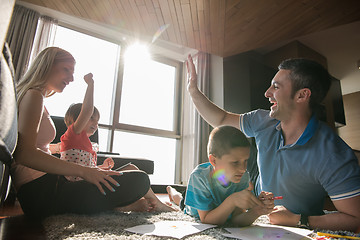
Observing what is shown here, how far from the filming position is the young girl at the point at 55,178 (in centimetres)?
95

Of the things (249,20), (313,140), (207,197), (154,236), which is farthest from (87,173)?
(249,20)

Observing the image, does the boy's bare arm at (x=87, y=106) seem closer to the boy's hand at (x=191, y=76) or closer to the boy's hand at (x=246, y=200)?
the boy's hand at (x=191, y=76)

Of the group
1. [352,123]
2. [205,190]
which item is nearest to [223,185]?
[205,190]

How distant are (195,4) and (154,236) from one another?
2.54 m

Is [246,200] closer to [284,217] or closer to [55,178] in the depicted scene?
[284,217]

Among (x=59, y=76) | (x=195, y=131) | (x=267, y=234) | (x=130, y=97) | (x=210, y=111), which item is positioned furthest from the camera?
(x=130, y=97)

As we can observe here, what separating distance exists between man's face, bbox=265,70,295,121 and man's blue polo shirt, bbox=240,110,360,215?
0.07 metres

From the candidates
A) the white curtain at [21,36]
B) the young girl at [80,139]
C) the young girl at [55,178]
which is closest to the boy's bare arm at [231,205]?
the young girl at [55,178]

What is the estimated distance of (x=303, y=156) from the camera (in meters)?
1.03

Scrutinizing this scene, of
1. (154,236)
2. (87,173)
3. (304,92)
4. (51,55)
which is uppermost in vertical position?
(51,55)

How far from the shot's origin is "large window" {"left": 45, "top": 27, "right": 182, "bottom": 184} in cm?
396

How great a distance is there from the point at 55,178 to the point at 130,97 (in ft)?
11.5

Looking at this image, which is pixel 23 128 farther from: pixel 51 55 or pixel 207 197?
pixel 207 197

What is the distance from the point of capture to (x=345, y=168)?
2.97 ft
